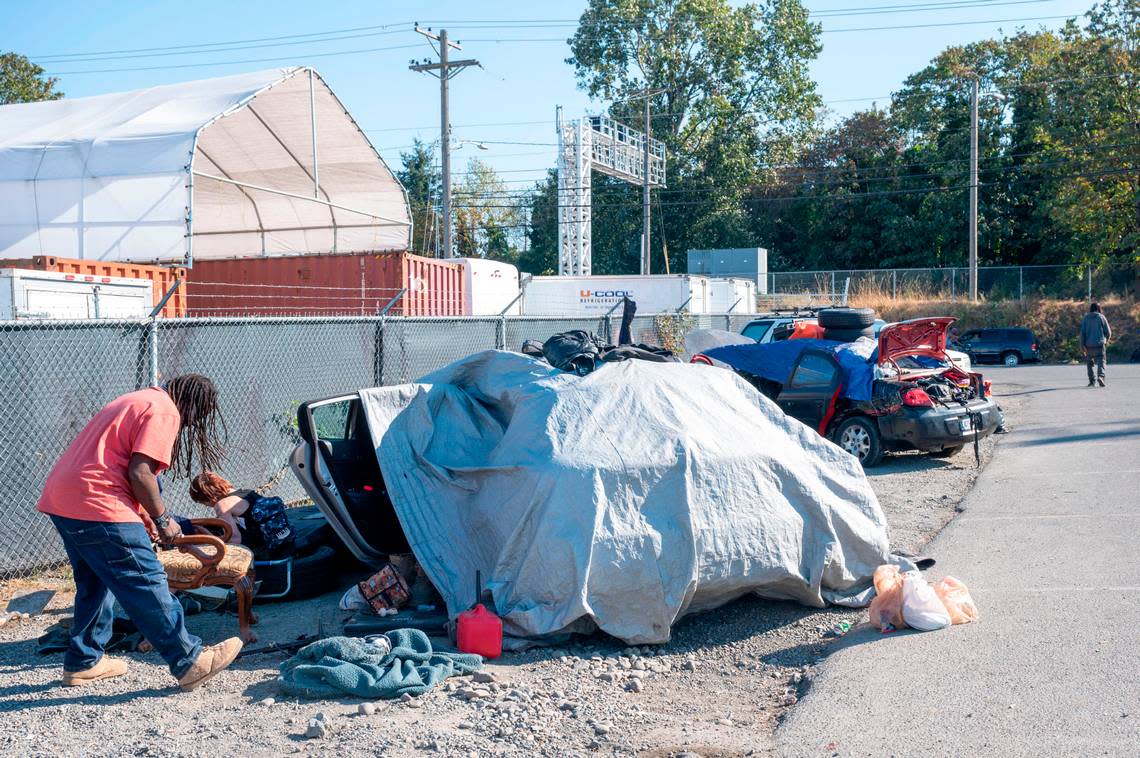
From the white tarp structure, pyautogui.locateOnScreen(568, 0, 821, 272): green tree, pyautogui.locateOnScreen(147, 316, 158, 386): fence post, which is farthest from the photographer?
pyautogui.locateOnScreen(568, 0, 821, 272): green tree

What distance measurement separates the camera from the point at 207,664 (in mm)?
5207

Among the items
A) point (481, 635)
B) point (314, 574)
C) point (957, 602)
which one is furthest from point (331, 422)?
point (957, 602)

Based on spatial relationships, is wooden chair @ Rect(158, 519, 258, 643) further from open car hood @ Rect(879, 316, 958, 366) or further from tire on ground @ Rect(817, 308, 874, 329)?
tire on ground @ Rect(817, 308, 874, 329)

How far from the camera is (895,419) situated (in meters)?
12.1

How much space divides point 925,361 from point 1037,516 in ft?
14.4

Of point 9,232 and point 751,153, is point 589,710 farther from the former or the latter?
point 751,153

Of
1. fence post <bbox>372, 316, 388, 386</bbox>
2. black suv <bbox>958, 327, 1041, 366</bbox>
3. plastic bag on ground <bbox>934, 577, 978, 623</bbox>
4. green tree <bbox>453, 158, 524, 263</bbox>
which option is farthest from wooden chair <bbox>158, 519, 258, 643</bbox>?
green tree <bbox>453, 158, 524, 263</bbox>

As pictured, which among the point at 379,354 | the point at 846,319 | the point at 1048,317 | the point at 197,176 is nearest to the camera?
the point at 379,354

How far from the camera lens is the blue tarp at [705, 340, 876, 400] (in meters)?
12.3

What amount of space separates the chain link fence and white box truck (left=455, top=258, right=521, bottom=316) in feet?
37.9

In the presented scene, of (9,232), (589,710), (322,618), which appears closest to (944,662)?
(589,710)

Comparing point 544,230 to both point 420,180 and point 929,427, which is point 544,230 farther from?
point 929,427

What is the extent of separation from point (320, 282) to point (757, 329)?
909cm

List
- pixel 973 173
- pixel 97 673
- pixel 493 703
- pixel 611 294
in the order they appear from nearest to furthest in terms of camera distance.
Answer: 1. pixel 493 703
2. pixel 97 673
3. pixel 611 294
4. pixel 973 173
